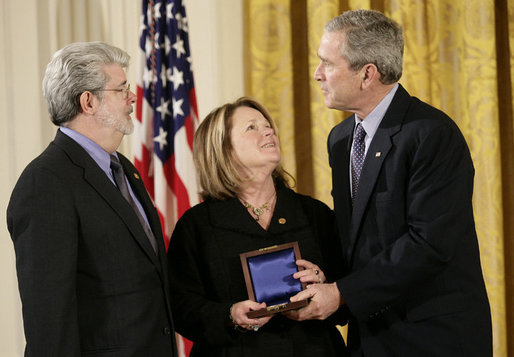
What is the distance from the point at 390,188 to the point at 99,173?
1.15 m

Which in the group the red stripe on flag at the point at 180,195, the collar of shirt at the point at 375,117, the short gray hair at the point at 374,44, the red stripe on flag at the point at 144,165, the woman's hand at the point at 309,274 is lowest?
the woman's hand at the point at 309,274

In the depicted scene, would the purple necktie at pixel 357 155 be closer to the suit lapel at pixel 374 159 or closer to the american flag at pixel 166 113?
the suit lapel at pixel 374 159

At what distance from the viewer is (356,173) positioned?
8.75ft

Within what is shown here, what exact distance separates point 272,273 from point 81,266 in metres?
0.73

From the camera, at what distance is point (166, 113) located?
13.4ft

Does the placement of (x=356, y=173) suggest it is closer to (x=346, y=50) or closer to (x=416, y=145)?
(x=416, y=145)

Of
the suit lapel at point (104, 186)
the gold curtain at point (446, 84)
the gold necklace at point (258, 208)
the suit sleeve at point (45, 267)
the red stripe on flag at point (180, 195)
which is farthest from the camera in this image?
the gold curtain at point (446, 84)

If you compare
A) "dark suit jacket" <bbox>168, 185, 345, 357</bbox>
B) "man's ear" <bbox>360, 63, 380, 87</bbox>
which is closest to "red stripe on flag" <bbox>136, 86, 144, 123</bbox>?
"dark suit jacket" <bbox>168, 185, 345, 357</bbox>

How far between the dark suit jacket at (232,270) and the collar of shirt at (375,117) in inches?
17.2

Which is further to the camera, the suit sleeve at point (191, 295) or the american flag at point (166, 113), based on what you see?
the american flag at point (166, 113)

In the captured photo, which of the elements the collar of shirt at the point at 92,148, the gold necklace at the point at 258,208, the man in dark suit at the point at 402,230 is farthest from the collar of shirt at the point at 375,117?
the collar of shirt at the point at 92,148

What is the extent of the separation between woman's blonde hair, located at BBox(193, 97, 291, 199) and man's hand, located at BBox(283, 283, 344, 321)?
2.02 ft

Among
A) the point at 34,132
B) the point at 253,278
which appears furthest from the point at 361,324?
the point at 34,132

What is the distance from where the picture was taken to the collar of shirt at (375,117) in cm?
263
